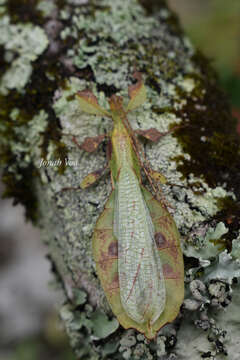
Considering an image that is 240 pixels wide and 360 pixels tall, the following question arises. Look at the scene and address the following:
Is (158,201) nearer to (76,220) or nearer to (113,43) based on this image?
(76,220)

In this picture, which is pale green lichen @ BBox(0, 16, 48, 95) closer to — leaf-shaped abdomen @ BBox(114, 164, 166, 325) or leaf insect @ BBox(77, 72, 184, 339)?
leaf insect @ BBox(77, 72, 184, 339)

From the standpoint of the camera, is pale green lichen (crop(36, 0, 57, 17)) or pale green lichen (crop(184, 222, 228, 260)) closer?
pale green lichen (crop(184, 222, 228, 260))

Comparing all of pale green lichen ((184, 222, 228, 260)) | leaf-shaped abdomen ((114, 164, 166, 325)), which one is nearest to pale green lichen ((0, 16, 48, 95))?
leaf-shaped abdomen ((114, 164, 166, 325))

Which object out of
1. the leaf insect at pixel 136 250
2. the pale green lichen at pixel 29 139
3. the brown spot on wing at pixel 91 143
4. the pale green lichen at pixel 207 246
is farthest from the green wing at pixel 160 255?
the pale green lichen at pixel 29 139

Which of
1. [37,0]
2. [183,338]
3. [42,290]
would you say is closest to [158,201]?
[183,338]

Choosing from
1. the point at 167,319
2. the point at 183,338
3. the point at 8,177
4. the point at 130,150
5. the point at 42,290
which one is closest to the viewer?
the point at 167,319
